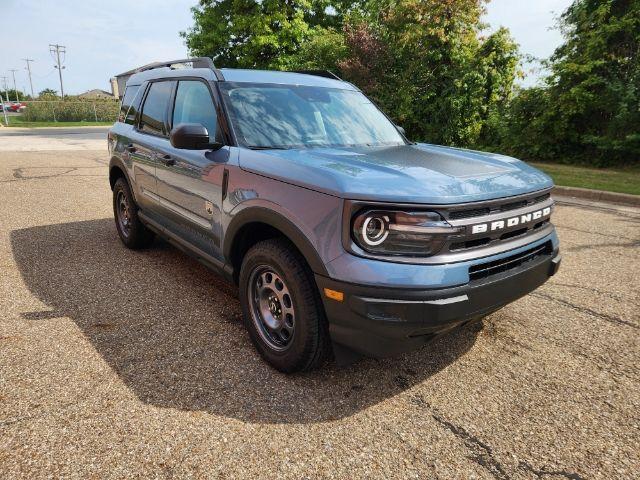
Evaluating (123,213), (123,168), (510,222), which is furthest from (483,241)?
(123,213)

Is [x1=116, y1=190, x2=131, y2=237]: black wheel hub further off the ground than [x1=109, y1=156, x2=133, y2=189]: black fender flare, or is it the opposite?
[x1=109, y1=156, x2=133, y2=189]: black fender flare

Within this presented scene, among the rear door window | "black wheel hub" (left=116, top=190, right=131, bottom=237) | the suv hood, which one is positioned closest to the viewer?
the suv hood

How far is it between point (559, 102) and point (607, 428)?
12205 mm

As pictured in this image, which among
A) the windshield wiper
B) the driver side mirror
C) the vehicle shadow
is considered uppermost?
the driver side mirror

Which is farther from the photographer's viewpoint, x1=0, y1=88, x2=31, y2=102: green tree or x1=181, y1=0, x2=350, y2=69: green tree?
x1=0, y1=88, x2=31, y2=102: green tree

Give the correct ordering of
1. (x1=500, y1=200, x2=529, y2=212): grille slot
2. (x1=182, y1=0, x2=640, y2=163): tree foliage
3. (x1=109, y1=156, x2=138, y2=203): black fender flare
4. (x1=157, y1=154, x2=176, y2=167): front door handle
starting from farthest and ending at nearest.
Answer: (x1=182, y1=0, x2=640, y2=163): tree foliage
(x1=109, y1=156, x2=138, y2=203): black fender flare
(x1=157, y1=154, x2=176, y2=167): front door handle
(x1=500, y1=200, x2=529, y2=212): grille slot

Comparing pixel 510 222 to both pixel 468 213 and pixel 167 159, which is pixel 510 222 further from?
pixel 167 159

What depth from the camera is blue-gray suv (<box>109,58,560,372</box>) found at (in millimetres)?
2096

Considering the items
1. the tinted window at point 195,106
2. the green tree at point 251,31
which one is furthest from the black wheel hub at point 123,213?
the green tree at point 251,31

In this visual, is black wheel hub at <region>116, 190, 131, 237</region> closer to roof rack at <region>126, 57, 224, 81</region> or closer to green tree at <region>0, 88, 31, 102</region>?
roof rack at <region>126, 57, 224, 81</region>

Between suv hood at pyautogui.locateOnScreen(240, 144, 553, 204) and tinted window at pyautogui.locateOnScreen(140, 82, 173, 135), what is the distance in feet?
5.23

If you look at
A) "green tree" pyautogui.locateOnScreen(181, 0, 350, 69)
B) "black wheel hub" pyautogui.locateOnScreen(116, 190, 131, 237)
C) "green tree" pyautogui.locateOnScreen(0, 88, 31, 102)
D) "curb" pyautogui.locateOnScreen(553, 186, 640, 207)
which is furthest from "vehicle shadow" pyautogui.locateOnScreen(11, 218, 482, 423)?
"green tree" pyautogui.locateOnScreen(0, 88, 31, 102)

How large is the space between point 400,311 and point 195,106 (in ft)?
7.86

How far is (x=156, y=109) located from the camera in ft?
13.6
